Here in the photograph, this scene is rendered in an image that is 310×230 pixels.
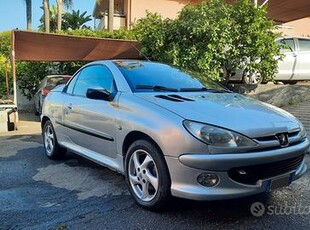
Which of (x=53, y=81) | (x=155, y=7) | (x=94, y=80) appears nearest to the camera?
(x=94, y=80)

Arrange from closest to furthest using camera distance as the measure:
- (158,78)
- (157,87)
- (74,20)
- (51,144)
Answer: (157,87) → (158,78) → (51,144) → (74,20)

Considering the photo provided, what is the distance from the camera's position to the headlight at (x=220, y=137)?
3311 mm

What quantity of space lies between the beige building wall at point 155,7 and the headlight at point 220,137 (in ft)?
61.5

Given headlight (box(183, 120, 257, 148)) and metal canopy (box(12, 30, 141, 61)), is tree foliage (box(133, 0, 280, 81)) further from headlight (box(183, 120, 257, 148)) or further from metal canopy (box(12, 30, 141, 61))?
headlight (box(183, 120, 257, 148))

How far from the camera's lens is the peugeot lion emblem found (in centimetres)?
353

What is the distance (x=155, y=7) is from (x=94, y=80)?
1776 cm

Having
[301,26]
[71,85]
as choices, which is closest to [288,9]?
[301,26]

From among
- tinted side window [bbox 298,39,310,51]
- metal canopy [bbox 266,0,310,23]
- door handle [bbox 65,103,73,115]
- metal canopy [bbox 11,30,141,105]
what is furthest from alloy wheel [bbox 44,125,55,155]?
metal canopy [bbox 266,0,310,23]

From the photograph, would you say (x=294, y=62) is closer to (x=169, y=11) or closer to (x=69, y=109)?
(x=69, y=109)

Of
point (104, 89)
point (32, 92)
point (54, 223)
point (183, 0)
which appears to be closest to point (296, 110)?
point (104, 89)

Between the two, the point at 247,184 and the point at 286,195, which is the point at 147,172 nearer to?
the point at 247,184

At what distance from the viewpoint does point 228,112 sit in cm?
364

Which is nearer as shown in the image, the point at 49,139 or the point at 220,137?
the point at 220,137

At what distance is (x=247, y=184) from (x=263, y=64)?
6.65 meters
